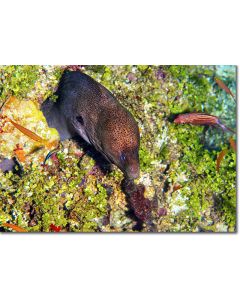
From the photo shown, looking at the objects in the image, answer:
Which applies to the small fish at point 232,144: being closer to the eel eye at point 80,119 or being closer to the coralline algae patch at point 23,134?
the eel eye at point 80,119

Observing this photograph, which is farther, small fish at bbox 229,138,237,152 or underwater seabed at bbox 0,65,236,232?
small fish at bbox 229,138,237,152

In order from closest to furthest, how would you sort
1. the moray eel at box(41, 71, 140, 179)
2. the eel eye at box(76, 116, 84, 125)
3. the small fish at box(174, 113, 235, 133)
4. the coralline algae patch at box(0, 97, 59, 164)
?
the moray eel at box(41, 71, 140, 179), the eel eye at box(76, 116, 84, 125), the coralline algae patch at box(0, 97, 59, 164), the small fish at box(174, 113, 235, 133)

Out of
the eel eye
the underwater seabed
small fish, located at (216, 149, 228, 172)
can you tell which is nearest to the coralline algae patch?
the underwater seabed

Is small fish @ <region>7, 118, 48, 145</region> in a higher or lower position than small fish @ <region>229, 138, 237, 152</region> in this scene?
lower

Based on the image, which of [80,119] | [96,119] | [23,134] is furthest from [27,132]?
[96,119]

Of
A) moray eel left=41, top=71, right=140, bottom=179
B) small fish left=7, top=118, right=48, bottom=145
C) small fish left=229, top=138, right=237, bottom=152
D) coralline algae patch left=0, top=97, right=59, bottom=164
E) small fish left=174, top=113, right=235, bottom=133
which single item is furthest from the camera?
small fish left=229, top=138, right=237, bottom=152

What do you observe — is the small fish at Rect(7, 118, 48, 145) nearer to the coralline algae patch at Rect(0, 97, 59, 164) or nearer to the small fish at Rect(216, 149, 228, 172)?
the coralline algae patch at Rect(0, 97, 59, 164)
